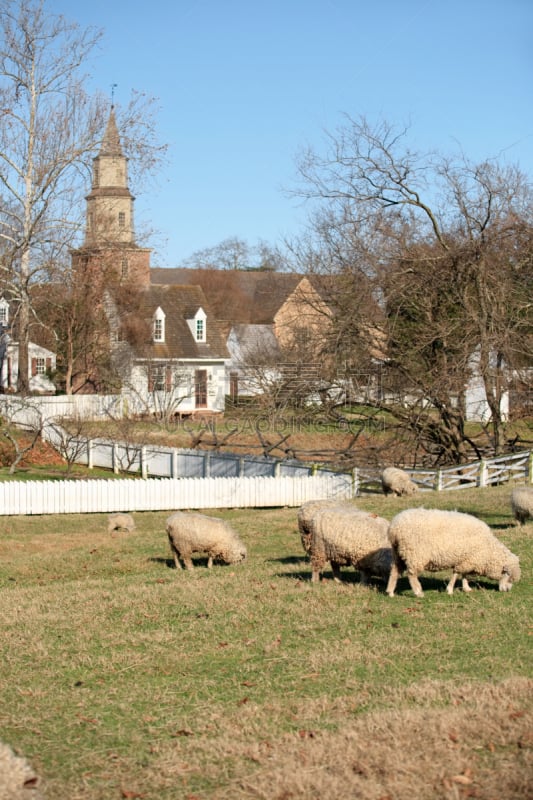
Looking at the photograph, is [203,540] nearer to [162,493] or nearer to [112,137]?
[162,493]

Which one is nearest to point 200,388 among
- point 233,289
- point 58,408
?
point 58,408

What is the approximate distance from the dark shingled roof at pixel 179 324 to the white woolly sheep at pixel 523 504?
119 feet

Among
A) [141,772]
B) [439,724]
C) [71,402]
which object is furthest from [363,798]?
[71,402]

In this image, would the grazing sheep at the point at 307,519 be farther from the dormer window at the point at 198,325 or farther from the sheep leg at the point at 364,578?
the dormer window at the point at 198,325

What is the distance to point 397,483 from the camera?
92.6 ft

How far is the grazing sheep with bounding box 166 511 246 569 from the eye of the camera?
1571cm

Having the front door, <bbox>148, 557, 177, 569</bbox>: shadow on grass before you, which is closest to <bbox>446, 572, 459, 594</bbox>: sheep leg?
<bbox>148, 557, 177, 569</bbox>: shadow on grass

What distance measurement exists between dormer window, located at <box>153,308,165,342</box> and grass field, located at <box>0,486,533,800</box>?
4068 cm

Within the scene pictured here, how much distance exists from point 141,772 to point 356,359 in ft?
83.3

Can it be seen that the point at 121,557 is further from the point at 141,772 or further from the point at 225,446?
the point at 225,446

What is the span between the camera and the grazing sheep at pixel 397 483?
28188 mm

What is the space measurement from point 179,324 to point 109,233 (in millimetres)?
14083

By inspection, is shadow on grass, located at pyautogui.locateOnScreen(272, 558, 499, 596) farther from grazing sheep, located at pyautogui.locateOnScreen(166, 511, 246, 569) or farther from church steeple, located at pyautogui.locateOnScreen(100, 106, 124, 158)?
church steeple, located at pyautogui.locateOnScreen(100, 106, 124, 158)

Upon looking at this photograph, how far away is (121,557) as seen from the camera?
18344 millimetres
